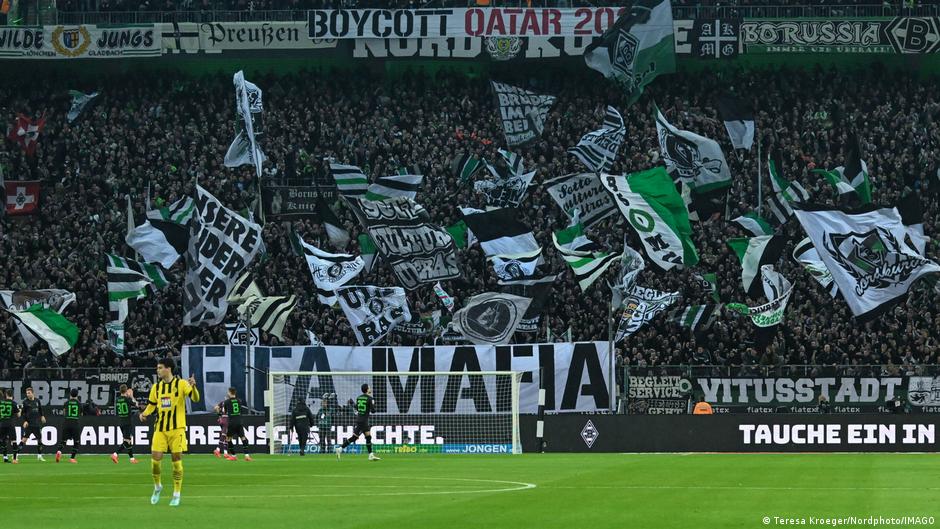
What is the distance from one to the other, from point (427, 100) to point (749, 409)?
23626mm

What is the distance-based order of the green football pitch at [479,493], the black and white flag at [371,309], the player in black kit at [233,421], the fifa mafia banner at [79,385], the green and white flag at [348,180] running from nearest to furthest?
the green football pitch at [479,493], the player in black kit at [233,421], the fifa mafia banner at [79,385], the black and white flag at [371,309], the green and white flag at [348,180]

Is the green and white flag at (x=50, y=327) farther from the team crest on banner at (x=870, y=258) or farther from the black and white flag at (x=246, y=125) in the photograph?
the team crest on banner at (x=870, y=258)

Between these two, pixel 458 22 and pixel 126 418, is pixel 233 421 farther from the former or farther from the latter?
pixel 458 22

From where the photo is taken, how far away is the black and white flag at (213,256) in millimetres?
50156

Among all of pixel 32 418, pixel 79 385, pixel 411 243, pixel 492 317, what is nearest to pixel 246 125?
pixel 411 243

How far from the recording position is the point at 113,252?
5631cm

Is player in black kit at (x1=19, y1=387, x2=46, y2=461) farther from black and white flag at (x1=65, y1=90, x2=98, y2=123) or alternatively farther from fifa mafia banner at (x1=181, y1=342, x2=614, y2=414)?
black and white flag at (x1=65, y1=90, x2=98, y2=123)

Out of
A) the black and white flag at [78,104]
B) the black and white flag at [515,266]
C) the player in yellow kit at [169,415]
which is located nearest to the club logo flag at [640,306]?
the black and white flag at [515,266]

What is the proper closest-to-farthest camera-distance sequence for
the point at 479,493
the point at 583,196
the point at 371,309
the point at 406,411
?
the point at 479,493
the point at 406,411
the point at 371,309
the point at 583,196

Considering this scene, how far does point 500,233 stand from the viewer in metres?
50.9

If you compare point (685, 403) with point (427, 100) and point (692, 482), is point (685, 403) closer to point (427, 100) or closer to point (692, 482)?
point (692, 482)

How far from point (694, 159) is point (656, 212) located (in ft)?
16.2

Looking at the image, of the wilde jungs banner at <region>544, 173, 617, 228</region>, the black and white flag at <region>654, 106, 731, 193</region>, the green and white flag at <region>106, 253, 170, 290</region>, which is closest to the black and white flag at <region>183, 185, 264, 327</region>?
the green and white flag at <region>106, 253, 170, 290</region>

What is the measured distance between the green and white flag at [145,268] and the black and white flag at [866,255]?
2285 centimetres
